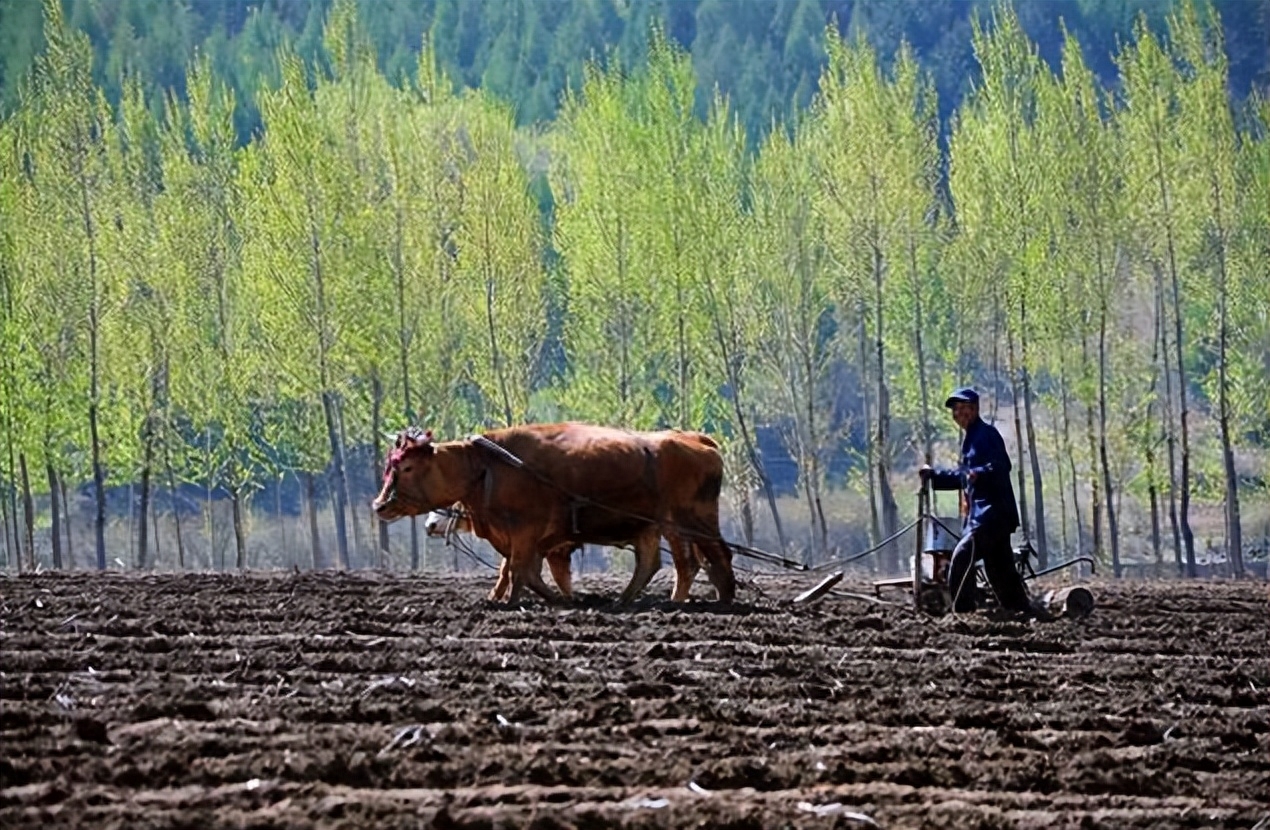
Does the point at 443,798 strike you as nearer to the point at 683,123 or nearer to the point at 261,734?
the point at 261,734

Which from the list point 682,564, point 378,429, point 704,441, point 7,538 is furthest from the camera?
point 7,538

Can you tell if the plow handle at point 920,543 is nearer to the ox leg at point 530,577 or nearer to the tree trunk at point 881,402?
the ox leg at point 530,577

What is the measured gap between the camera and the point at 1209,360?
51.2m

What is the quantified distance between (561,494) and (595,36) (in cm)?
6518

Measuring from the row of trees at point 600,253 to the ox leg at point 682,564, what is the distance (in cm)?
1759

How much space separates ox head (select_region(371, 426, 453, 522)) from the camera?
14094mm

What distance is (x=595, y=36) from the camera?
7731 cm

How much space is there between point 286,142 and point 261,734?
2525 cm

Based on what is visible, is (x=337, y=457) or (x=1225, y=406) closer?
(x=1225, y=406)

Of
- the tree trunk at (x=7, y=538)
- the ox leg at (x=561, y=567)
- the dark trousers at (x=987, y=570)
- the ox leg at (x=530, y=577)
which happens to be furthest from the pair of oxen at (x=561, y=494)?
the tree trunk at (x=7, y=538)

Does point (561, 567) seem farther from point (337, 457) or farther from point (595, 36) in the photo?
point (595, 36)

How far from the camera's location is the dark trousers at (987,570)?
1286 cm

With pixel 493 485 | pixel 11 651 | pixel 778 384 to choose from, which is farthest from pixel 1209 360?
pixel 11 651

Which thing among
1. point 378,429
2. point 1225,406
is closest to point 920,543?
point 378,429
